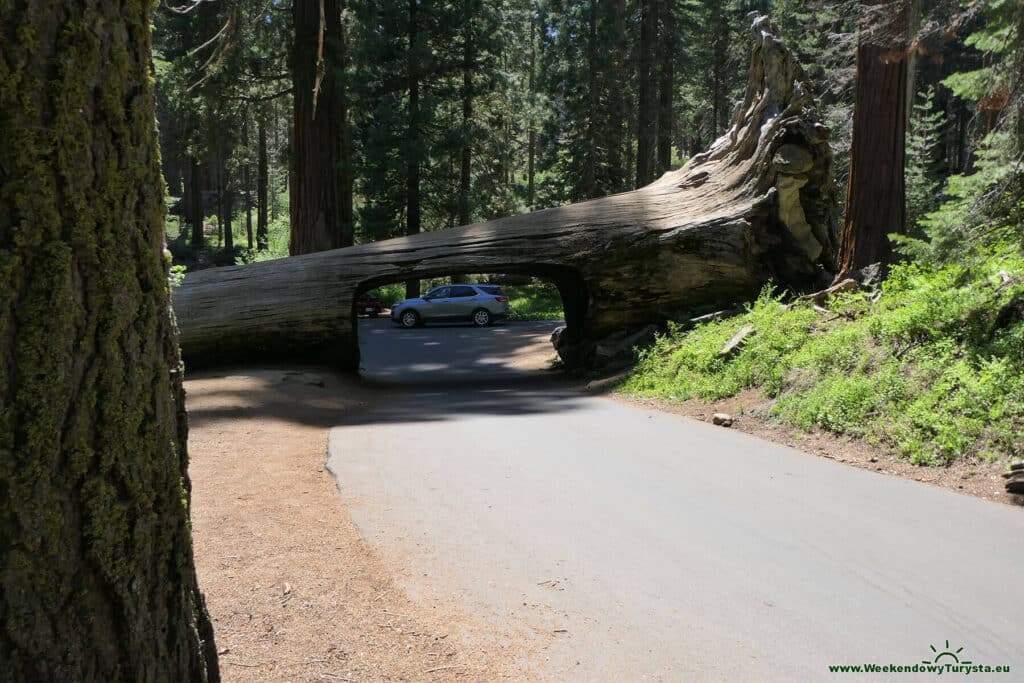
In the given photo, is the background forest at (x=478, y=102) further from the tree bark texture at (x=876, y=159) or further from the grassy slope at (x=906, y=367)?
the grassy slope at (x=906, y=367)

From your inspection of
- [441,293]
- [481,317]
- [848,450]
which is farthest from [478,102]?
[848,450]

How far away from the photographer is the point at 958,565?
177 inches

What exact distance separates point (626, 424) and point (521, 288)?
32.0 meters

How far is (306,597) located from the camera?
400 centimetres

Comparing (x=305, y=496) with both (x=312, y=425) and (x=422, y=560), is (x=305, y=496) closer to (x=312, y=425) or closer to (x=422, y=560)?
(x=422, y=560)

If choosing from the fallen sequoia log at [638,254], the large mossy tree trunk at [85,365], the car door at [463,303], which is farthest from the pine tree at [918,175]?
the large mossy tree trunk at [85,365]

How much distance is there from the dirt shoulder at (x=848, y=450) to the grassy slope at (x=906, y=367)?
118 millimetres

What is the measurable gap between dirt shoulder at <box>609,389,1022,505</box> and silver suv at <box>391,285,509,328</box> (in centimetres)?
2262

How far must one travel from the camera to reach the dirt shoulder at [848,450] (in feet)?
20.1

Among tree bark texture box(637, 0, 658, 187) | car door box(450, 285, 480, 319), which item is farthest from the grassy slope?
tree bark texture box(637, 0, 658, 187)

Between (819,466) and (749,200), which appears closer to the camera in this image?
(819,466)

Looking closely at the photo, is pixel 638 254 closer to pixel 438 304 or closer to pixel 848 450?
pixel 848 450

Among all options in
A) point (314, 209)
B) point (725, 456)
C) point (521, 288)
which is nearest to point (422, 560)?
point (725, 456)

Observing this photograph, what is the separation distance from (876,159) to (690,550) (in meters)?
10.0
